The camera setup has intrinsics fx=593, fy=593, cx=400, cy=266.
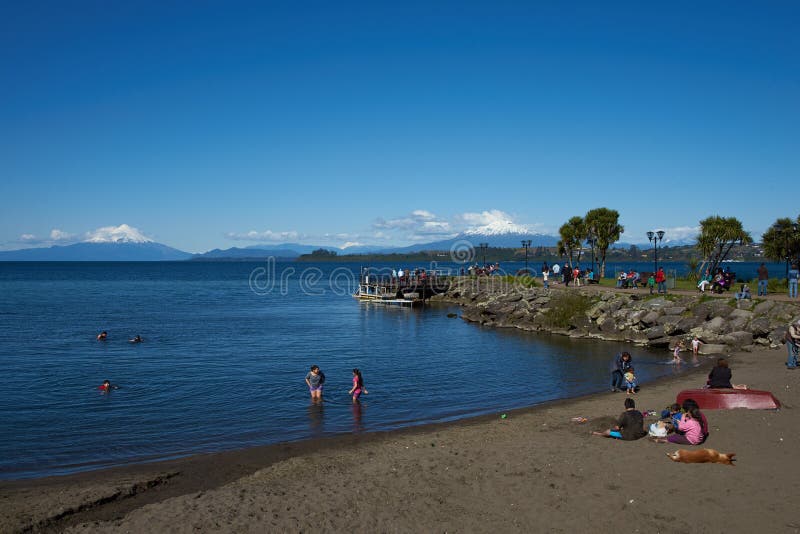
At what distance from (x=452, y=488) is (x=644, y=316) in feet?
82.6

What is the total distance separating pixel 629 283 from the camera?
42.2 m

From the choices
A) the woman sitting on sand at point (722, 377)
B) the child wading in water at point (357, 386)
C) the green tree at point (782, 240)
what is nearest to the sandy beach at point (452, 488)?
the woman sitting on sand at point (722, 377)

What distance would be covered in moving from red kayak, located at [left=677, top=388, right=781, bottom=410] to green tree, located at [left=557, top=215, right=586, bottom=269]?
150 ft

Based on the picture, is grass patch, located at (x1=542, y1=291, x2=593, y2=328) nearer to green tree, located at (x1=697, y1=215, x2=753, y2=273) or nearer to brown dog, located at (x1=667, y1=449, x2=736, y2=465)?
green tree, located at (x1=697, y1=215, x2=753, y2=273)

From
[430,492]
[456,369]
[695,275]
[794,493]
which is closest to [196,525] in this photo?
[430,492]

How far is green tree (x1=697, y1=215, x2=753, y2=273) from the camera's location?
144 ft

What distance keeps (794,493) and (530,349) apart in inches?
851

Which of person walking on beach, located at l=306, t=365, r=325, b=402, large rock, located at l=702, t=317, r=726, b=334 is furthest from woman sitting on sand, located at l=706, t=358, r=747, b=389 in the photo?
large rock, located at l=702, t=317, r=726, b=334

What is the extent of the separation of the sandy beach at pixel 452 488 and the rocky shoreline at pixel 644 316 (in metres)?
14.4

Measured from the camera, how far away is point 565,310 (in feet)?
124

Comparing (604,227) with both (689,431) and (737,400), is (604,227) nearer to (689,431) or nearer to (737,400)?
(737,400)

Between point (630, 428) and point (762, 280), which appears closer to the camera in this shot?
point (630, 428)

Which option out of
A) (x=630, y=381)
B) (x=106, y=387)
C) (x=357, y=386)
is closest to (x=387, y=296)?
(x=106, y=387)

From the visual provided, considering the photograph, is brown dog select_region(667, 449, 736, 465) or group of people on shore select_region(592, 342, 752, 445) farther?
group of people on shore select_region(592, 342, 752, 445)
